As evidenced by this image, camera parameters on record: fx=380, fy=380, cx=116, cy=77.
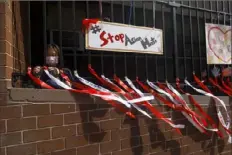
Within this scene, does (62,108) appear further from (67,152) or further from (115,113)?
(115,113)

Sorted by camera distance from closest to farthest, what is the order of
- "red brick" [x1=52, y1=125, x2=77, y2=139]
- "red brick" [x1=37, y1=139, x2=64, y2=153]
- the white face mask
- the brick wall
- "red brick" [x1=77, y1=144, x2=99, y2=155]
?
the brick wall, "red brick" [x1=37, y1=139, x2=64, y2=153], "red brick" [x1=52, y1=125, x2=77, y2=139], "red brick" [x1=77, y1=144, x2=99, y2=155], the white face mask

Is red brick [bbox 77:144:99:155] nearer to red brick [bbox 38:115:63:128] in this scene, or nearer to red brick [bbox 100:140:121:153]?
red brick [bbox 100:140:121:153]

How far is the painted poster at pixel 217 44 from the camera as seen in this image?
6.45m

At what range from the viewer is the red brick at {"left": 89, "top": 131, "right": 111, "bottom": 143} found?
171 inches

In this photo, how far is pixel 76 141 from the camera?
13.7ft

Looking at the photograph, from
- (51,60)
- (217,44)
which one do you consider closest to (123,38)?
(51,60)

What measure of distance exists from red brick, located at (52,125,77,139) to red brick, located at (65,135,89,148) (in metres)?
0.05

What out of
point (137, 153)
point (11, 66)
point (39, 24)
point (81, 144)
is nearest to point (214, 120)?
point (137, 153)

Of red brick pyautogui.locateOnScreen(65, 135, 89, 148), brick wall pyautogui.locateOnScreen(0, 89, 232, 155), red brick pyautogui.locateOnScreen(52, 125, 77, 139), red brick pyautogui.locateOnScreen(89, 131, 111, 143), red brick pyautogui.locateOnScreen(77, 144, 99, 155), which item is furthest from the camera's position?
red brick pyautogui.locateOnScreen(89, 131, 111, 143)

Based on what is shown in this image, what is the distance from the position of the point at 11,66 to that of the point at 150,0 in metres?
2.65

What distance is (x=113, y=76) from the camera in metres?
5.20

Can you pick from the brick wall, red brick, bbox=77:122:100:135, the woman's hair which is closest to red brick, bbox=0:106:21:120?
the brick wall

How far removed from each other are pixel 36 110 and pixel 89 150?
2.72 ft

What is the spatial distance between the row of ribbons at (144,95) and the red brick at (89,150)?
564 mm
